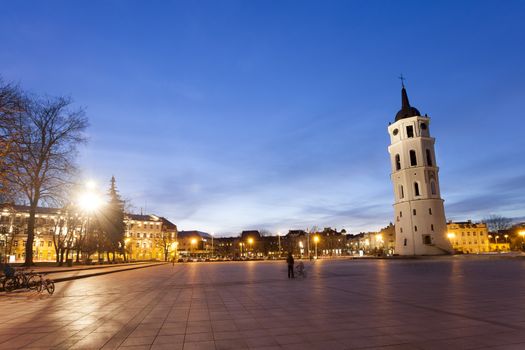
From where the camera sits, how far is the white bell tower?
67.4 meters

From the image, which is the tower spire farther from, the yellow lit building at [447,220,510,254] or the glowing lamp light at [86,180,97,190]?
the yellow lit building at [447,220,510,254]

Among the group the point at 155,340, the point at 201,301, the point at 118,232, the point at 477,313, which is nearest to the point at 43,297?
the point at 201,301

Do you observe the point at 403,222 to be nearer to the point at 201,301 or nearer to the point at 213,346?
the point at 201,301

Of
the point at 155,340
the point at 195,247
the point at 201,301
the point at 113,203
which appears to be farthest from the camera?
the point at 195,247

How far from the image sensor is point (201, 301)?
13.8 m

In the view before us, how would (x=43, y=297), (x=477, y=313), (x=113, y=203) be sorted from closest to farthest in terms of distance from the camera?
(x=477, y=313)
(x=43, y=297)
(x=113, y=203)

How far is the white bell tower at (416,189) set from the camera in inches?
2655

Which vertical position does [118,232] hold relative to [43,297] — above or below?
above

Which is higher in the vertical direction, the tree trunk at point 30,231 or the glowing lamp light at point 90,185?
the glowing lamp light at point 90,185

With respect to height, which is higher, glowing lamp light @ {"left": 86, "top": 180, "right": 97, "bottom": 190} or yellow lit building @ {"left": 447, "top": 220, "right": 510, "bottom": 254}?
glowing lamp light @ {"left": 86, "top": 180, "right": 97, "bottom": 190}

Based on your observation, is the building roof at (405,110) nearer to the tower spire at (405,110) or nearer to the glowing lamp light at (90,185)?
the tower spire at (405,110)

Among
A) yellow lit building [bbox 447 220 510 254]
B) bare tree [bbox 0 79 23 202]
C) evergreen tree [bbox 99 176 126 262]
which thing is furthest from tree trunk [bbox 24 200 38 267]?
yellow lit building [bbox 447 220 510 254]

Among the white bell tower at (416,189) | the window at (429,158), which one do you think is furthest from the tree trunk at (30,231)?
the window at (429,158)

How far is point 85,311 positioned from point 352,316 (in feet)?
26.7
